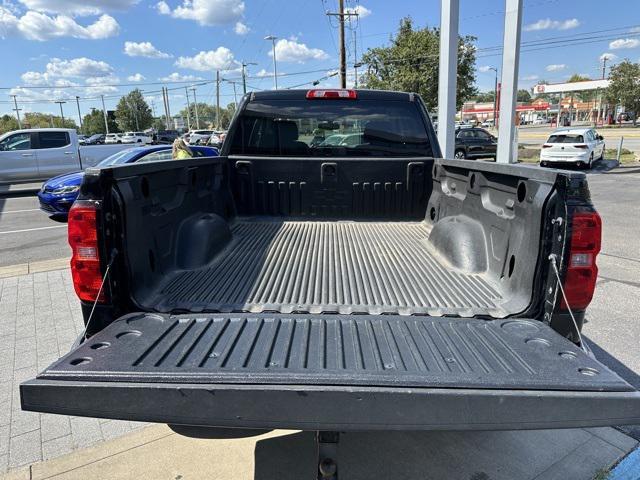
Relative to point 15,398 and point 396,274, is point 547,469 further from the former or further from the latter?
point 15,398

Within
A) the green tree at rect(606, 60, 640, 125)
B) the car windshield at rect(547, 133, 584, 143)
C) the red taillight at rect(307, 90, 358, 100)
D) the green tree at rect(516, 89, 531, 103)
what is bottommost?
the car windshield at rect(547, 133, 584, 143)

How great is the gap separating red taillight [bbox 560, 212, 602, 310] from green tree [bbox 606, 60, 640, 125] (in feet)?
205

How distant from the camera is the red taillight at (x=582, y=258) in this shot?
208 cm

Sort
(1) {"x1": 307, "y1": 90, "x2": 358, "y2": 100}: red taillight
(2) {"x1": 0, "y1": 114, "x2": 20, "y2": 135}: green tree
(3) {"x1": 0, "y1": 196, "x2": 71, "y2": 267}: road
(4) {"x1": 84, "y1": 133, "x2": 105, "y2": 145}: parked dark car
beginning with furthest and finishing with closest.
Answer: (2) {"x1": 0, "y1": 114, "x2": 20, "y2": 135}: green tree, (4) {"x1": 84, "y1": 133, "x2": 105, "y2": 145}: parked dark car, (3) {"x1": 0, "y1": 196, "x2": 71, "y2": 267}: road, (1) {"x1": 307, "y1": 90, "x2": 358, "y2": 100}: red taillight

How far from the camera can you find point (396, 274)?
2951 millimetres

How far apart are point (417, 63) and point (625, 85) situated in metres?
37.6

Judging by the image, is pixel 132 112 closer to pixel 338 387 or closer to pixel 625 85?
pixel 625 85

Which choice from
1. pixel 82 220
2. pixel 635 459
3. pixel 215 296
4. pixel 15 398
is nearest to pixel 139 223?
pixel 82 220

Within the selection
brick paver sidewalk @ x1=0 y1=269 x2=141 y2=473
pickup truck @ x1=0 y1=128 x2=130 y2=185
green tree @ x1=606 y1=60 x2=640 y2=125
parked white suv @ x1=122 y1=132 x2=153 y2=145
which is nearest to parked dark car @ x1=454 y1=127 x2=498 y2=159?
pickup truck @ x1=0 y1=128 x2=130 y2=185

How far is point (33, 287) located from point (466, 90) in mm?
30308

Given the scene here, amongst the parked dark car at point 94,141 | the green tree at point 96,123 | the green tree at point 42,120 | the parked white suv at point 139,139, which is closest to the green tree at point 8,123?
the green tree at point 42,120

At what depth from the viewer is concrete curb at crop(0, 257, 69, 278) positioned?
6481 millimetres

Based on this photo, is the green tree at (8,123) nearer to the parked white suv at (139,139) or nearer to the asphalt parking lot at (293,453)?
the parked white suv at (139,139)

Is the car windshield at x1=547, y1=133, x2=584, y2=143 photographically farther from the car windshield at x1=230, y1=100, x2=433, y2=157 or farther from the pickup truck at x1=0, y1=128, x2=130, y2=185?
the car windshield at x1=230, y1=100, x2=433, y2=157
